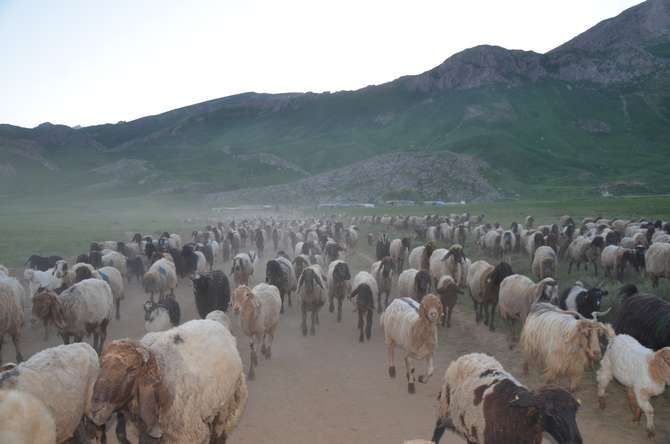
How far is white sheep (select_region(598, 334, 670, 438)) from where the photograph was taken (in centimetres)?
732

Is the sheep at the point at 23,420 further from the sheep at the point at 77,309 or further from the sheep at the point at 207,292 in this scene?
the sheep at the point at 207,292

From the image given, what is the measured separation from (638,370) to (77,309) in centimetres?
1161

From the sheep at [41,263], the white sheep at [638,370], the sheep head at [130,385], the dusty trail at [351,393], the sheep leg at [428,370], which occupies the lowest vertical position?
the dusty trail at [351,393]

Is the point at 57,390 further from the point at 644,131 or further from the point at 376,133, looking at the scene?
the point at 376,133

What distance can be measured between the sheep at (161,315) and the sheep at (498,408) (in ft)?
23.6

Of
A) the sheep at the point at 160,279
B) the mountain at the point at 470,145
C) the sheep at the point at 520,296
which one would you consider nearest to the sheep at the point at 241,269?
the sheep at the point at 160,279

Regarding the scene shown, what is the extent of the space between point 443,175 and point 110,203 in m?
70.4

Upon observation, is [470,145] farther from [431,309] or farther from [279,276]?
[431,309]

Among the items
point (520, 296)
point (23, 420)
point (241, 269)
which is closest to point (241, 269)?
point (241, 269)

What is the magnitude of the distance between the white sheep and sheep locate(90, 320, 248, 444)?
6259 mm

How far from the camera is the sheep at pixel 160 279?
54.7 ft

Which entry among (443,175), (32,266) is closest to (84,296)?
(32,266)

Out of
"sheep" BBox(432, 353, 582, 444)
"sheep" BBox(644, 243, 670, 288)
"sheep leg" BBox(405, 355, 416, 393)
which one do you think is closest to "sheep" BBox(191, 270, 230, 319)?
"sheep leg" BBox(405, 355, 416, 393)

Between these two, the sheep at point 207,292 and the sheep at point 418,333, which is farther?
the sheep at point 207,292
